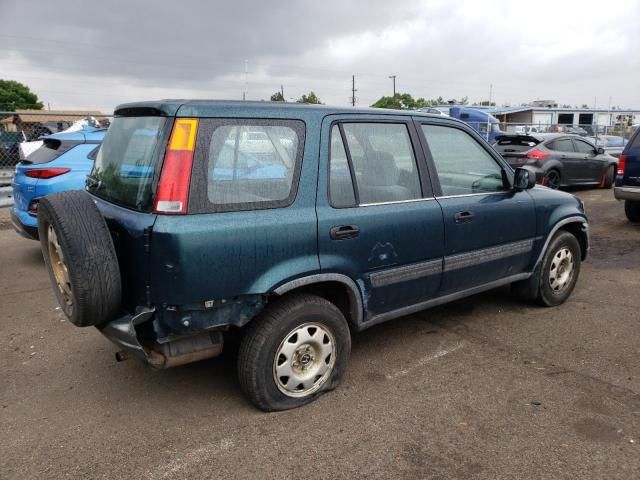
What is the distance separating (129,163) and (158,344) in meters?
1.08

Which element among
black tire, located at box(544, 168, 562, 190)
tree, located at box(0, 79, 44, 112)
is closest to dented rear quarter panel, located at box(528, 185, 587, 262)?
black tire, located at box(544, 168, 562, 190)

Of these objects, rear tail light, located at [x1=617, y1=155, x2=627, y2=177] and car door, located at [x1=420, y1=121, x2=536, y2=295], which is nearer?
car door, located at [x1=420, y1=121, x2=536, y2=295]

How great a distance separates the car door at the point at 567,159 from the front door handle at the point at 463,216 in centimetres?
940

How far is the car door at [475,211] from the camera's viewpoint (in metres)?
3.89

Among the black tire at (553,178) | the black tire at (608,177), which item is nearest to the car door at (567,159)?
the black tire at (553,178)

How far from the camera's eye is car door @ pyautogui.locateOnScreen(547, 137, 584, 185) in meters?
12.3

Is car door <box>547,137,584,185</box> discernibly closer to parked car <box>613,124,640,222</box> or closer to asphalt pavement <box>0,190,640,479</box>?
parked car <box>613,124,640,222</box>

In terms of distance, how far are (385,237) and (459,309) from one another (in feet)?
6.34

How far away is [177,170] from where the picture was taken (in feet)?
9.04

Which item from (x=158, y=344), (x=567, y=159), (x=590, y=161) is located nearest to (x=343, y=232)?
(x=158, y=344)

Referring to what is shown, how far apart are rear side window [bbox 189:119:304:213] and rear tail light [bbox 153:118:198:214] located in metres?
0.04

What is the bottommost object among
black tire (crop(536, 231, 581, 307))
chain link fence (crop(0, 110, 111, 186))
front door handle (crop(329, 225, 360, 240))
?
black tire (crop(536, 231, 581, 307))

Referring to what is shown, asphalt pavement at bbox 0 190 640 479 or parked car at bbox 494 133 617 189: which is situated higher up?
parked car at bbox 494 133 617 189

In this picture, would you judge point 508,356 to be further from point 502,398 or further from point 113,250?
point 113,250
